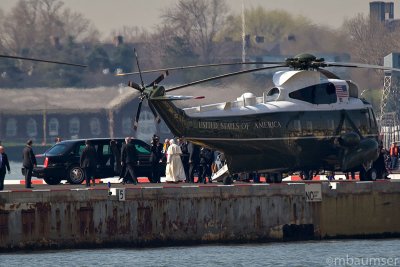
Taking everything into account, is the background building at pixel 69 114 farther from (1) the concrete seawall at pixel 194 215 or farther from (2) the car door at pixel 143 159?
(1) the concrete seawall at pixel 194 215

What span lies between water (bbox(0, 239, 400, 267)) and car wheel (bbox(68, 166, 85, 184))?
1021 centimetres

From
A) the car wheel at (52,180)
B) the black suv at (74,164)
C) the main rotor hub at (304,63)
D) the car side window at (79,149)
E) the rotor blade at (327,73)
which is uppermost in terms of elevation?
the main rotor hub at (304,63)

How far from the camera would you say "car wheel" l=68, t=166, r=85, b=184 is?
53969mm

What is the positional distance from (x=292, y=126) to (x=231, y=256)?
8.44 meters

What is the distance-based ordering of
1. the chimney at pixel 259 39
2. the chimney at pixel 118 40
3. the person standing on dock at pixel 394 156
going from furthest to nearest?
the chimney at pixel 259 39, the chimney at pixel 118 40, the person standing on dock at pixel 394 156

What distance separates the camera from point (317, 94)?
51250mm

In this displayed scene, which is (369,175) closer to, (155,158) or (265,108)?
(265,108)

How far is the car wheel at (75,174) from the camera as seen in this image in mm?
53969

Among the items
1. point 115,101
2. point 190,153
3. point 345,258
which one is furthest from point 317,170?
point 115,101

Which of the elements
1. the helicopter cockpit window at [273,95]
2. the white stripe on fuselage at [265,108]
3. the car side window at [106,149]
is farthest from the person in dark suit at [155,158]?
the white stripe on fuselage at [265,108]

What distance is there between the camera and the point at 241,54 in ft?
550

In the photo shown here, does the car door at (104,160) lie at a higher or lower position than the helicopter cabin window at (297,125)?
lower

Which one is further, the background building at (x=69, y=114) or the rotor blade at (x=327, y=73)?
the background building at (x=69, y=114)

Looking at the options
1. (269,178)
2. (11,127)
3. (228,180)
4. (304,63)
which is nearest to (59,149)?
(228,180)
